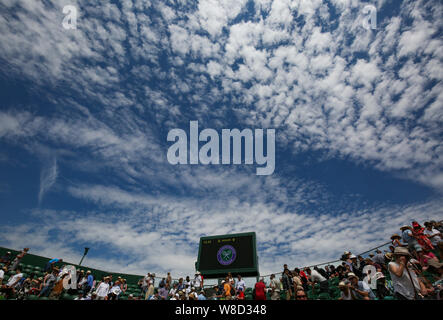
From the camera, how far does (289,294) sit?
1166 centimetres

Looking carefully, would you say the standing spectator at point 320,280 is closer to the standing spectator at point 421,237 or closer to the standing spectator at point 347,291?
the standing spectator at point 421,237

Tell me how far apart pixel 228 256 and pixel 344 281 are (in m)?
12.0

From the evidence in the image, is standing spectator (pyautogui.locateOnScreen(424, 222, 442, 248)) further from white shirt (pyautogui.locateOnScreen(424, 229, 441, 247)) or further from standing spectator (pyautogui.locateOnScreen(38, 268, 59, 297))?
standing spectator (pyautogui.locateOnScreen(38, 268, 59, 297))

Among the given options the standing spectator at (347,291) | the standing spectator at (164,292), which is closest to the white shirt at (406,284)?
the standing spectator at (347,291)

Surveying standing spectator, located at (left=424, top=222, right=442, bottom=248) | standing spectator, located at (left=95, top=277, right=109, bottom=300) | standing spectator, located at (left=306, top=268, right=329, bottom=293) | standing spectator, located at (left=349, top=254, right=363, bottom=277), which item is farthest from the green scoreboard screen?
standing spectator, located at (left=424, top=222, right=442, bottom=248)

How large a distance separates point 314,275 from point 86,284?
546 inches

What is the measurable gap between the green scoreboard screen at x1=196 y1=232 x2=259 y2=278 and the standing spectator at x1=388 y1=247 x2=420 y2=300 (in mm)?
12818

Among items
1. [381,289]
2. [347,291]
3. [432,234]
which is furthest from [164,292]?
[432,234]

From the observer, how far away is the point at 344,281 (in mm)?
6820

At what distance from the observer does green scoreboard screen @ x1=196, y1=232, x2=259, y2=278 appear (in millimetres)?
16672

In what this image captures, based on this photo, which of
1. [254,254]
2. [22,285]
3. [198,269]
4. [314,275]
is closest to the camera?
[314,275]
